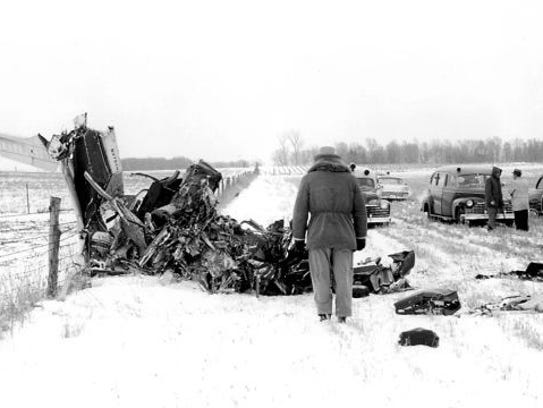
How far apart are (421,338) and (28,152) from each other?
6506 millimetres

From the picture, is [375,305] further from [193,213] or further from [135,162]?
[135,162]

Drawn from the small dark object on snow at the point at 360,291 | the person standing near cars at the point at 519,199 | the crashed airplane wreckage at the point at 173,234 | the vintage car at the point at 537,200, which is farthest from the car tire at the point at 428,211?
the small dark object on snow at the point at 360,291

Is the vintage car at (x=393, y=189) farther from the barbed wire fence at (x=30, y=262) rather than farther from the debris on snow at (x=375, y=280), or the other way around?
the debris on snow at (x=375, y=280)

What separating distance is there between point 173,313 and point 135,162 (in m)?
145

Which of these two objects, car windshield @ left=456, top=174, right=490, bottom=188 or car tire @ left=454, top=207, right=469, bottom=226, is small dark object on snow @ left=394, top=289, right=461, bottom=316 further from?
car windshield @ left=456, top=174, right=490, bottom=188

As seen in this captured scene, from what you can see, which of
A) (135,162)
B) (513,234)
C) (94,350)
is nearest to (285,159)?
(135,162)

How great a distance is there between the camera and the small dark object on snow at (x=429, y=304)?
6.50 meters

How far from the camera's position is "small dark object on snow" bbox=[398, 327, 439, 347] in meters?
5.23

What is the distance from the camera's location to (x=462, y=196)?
19094 millimetres

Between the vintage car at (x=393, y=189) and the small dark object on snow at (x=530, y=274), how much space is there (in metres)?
22.6

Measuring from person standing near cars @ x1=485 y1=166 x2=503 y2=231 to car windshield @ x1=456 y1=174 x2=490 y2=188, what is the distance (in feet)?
6.26

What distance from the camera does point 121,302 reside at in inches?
266

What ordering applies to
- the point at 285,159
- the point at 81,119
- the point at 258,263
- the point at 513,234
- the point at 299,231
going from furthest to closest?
the point at 285,159 < the point at 513,234 < the point at 81,119 < the point at 258,263 < the point at 299,231

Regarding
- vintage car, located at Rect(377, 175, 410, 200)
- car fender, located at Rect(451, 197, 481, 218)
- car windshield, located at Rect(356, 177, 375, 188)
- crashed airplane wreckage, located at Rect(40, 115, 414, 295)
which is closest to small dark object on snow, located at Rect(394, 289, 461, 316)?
crashed airplane wreckage, located at Rect(40, 115, 414, 295)
